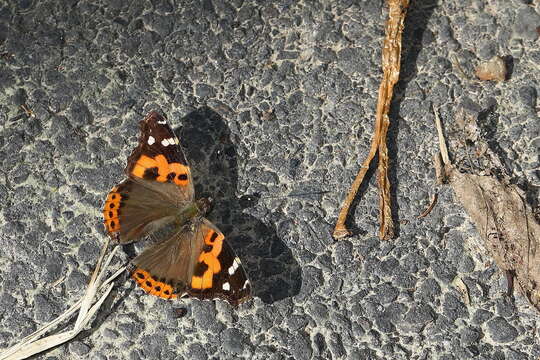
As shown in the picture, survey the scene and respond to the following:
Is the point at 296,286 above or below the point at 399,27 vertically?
below

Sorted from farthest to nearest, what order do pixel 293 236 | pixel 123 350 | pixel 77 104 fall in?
pixel 77 104
pixel 293 236
pixel 123 350

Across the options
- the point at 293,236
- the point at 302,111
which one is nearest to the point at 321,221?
the point at 293,236

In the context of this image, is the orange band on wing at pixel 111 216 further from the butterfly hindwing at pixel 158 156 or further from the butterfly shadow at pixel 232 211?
the butterfly shadow at pixel 232 211

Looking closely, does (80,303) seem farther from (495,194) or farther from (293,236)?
(495,194)

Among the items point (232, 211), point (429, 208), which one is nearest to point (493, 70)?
Answer: point (429, 208)

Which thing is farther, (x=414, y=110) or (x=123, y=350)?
(x=414, y=110)

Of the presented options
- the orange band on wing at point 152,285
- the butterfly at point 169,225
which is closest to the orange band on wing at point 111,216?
the butterfly at point 169,225

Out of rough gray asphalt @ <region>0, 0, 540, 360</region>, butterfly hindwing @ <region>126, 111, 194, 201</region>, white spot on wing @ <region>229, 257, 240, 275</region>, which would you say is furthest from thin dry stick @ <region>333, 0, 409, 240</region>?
butterfly hindwing @ <region>126, 111, 194, 201</region>
